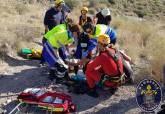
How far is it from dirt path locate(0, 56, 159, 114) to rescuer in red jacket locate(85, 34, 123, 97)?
323mm

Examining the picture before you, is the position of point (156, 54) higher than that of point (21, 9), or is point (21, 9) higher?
point (21, 9)

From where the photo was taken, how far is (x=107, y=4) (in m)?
→ 30.0

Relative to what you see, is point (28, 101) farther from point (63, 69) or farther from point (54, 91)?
point (63, 69)

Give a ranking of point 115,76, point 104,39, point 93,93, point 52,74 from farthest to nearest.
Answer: point 52,74 → point 93,93 → point 115,76 → point 104,39

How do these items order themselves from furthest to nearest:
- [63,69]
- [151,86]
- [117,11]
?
1. [117,11]
2. [63,69]
3. [151,86]

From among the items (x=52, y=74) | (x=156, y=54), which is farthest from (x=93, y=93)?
(x=156, y=54)

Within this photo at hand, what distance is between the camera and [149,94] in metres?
8.68

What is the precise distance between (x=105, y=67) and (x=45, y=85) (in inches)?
63.6

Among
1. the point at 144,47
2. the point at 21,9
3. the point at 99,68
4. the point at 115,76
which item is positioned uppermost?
the point at 21,9

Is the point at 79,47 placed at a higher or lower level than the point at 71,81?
higher

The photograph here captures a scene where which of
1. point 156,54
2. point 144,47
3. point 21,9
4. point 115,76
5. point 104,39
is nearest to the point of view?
point 104,39

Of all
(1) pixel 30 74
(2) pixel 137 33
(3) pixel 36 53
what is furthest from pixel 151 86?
(2) pixel 137 33

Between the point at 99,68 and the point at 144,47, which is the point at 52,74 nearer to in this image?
the point at 99,68

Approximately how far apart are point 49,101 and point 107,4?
21.5 m
